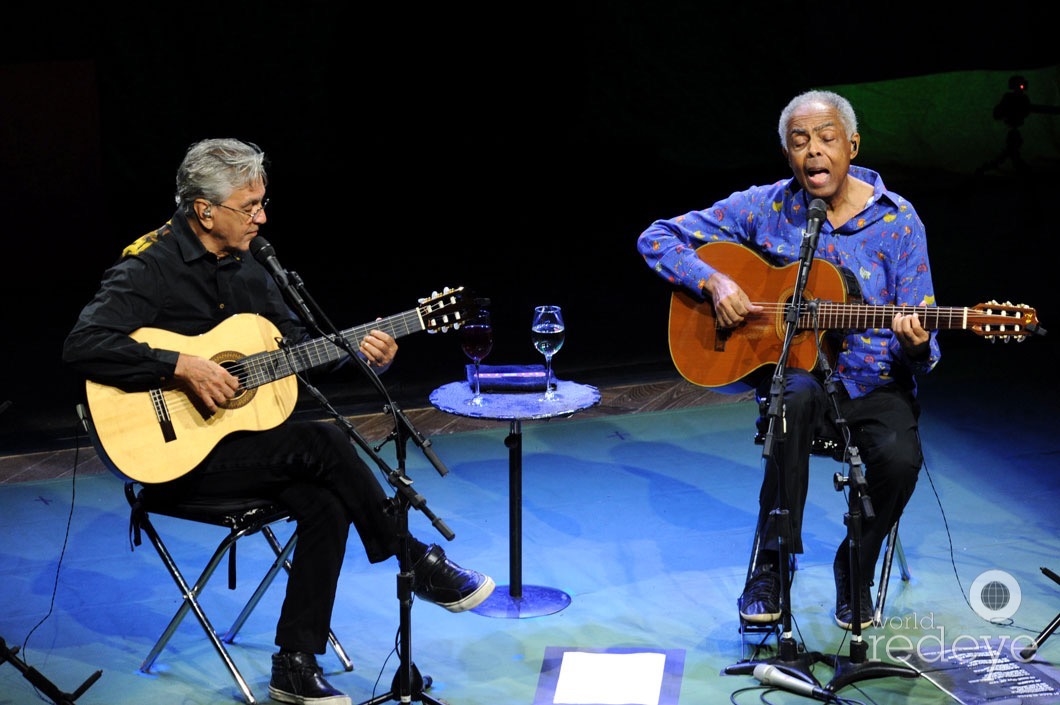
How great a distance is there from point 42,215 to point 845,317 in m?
6.32

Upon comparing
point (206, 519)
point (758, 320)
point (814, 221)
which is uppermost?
point (814, 221)

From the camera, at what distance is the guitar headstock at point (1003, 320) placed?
3.94 m

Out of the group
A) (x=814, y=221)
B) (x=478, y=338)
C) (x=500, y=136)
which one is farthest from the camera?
(x=500, y=136)

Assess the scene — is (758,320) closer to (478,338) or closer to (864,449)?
(864,449)

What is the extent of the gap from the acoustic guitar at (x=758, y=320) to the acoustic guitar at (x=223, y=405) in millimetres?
943

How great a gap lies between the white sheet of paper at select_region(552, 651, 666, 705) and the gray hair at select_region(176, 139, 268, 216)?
5.80 ft

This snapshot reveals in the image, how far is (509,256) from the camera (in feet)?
31.1

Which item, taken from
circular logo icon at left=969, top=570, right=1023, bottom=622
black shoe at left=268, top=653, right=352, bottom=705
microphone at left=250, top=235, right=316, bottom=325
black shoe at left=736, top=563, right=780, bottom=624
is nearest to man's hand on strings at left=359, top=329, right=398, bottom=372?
microphone at left=250, top=235, right=316, bottom=325

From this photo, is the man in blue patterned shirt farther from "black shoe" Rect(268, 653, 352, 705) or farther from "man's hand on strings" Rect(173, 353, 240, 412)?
"man's hand on strings" Rect(173, 353, 240, 412)

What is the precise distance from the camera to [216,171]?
404 cm

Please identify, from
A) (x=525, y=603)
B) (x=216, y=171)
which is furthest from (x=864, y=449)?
(x=216, y=171)

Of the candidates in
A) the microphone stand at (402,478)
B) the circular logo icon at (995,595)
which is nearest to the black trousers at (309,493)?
the microphone stand at (402,478)

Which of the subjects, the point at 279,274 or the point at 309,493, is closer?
the point at 279,274

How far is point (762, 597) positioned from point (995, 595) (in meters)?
0.85
